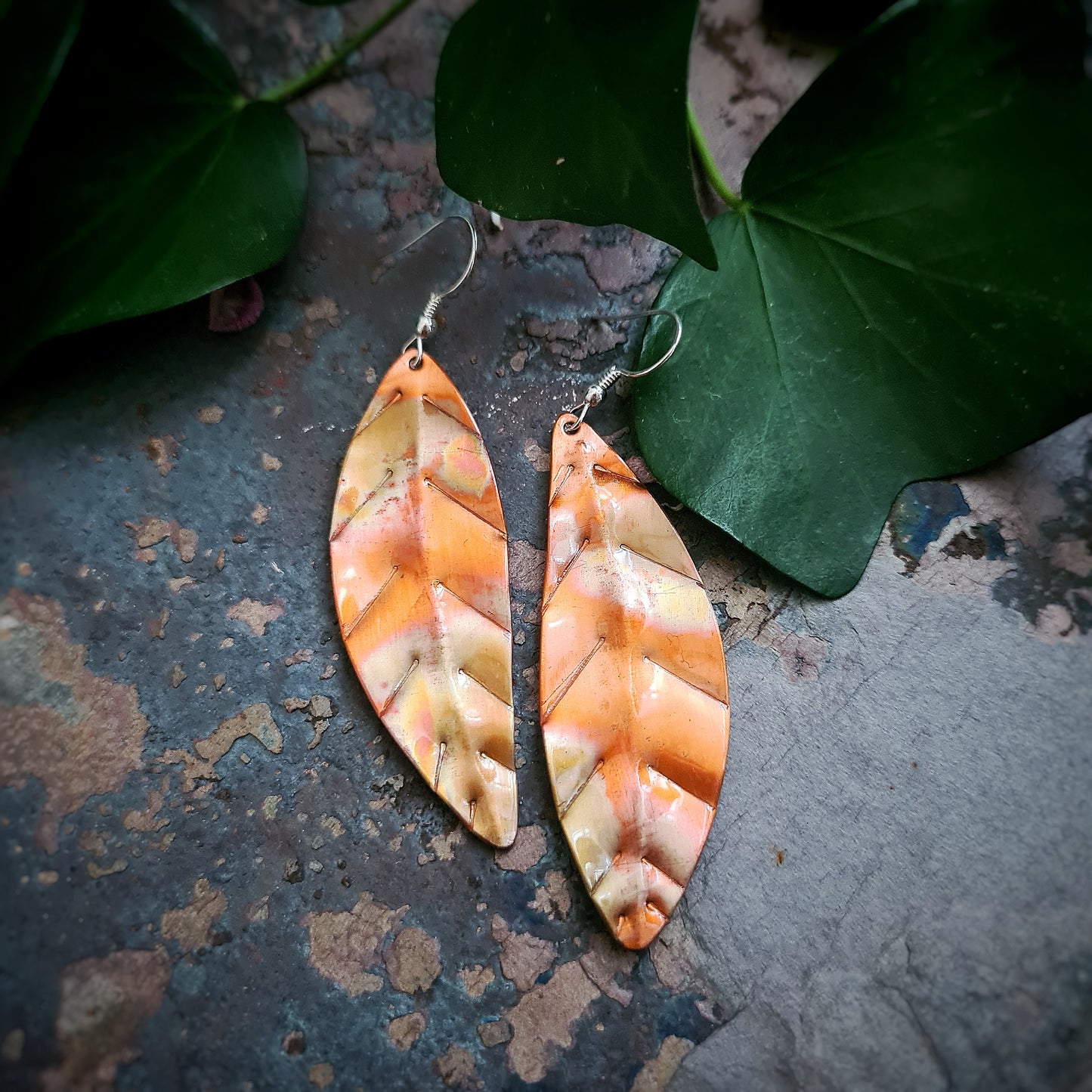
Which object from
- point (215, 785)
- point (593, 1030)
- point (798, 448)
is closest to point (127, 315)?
point (215, 785)

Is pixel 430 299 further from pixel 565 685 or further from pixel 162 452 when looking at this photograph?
pixel 565 685

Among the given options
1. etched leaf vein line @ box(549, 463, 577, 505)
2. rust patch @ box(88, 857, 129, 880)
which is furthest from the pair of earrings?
rust patch @ box(88, 857, 129, 880)

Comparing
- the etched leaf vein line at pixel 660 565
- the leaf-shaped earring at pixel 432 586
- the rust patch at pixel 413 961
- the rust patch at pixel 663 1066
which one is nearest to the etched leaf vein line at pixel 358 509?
the leaf-shaped earring at pixel 432 586

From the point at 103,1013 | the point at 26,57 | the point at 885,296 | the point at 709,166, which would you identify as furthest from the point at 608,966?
the point at 26,57

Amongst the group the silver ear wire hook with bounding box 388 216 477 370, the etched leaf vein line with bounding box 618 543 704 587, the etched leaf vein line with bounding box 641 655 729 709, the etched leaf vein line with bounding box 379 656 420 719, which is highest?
the silver ear wire hook with bounding box 388 216 477 370

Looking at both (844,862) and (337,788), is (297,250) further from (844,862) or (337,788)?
(844,862)

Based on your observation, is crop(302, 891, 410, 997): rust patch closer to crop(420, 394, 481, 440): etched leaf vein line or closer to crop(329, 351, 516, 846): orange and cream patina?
crop(329, 351, 516, 846): orange and cream patina
